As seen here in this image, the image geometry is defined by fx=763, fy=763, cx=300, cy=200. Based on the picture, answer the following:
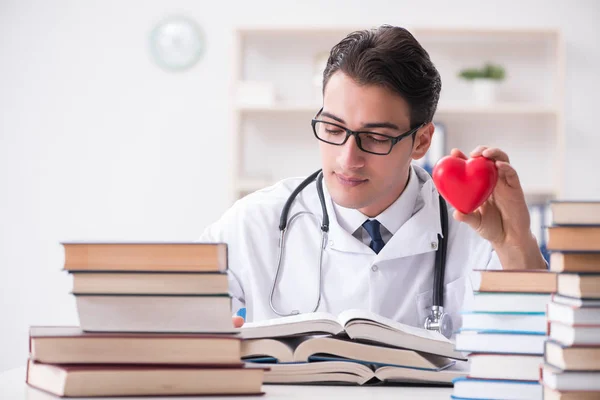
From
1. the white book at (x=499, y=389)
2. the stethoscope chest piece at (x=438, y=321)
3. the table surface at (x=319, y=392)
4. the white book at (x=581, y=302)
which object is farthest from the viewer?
the stethoscope chest piece at (x=438, y=321)

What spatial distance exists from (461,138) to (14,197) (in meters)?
2.44

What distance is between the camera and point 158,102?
4.12m

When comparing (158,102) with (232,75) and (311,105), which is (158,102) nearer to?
(232,75)

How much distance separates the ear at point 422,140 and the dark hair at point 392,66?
0.03 metres

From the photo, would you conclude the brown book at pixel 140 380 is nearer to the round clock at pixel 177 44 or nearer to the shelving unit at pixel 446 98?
the shelving unit at pixel 446 98

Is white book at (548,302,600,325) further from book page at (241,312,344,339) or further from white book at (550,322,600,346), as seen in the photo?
book page at (241,312,344,339)

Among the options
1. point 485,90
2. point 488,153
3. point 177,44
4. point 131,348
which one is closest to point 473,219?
point 488,153

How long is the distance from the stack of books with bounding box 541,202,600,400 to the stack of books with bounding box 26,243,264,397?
0.40 meters

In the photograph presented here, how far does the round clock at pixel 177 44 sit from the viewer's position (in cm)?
408

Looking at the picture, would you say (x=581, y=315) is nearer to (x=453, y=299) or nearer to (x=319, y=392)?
(x=319, y=392)

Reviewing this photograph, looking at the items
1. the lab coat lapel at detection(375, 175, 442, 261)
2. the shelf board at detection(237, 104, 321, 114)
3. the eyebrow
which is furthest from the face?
the shelf board at detection(237, 104, 321, 114)

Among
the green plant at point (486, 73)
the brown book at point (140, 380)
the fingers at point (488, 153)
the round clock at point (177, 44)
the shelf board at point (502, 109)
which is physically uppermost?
the round clock at point (177, 44)

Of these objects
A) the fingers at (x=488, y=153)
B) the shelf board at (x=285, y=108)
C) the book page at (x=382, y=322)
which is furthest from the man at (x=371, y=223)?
the shelf board at (x=285, y=108)

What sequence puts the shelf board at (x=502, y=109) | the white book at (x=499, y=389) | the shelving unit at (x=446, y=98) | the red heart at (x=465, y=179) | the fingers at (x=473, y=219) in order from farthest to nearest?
the shelving unit at (x=446, y=98)
the shelf board at (x=502, y=109)
the fingers at (x=473, y=219)
the red heart at (x=465, y=179)
the white book at (x=499, y=389)
